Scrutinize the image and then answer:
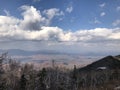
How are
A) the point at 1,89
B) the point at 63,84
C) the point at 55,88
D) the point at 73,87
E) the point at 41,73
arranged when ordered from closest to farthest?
the point at 1,89 → the point at 41,73 → the point at 63,84 → the point at 55,88 → the point at 73,87

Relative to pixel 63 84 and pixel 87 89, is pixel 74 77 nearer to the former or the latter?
pixel 87 89

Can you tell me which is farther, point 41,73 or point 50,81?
point 50,81

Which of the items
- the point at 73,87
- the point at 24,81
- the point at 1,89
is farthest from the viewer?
the point at 73,87

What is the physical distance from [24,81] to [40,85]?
1673 cm

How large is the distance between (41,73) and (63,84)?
A: 17.7 m

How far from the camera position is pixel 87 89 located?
7343 inches

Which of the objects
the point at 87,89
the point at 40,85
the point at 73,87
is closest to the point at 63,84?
the point at 40,85

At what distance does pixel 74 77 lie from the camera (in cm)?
18562

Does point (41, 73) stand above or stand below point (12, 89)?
above

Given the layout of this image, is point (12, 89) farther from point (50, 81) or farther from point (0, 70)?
point (0, 70)

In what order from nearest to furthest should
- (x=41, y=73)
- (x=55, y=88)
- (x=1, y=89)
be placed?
(x=1, y=89)
(x=41, y=73)
(x=55, y=88)

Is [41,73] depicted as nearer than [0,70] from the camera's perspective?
No

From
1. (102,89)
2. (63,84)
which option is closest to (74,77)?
(102,89)

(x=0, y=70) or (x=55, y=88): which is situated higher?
(x=0, y=70)
